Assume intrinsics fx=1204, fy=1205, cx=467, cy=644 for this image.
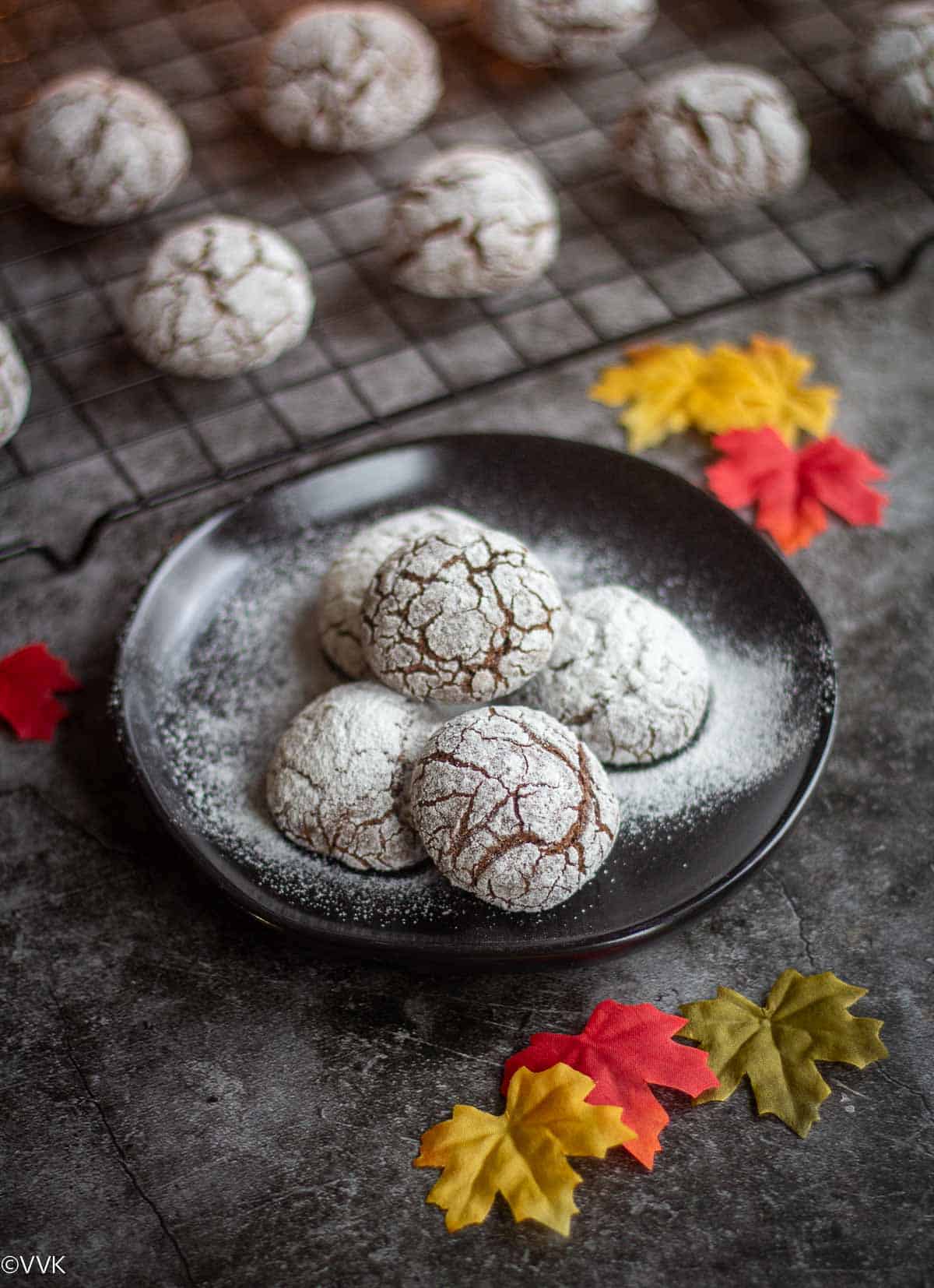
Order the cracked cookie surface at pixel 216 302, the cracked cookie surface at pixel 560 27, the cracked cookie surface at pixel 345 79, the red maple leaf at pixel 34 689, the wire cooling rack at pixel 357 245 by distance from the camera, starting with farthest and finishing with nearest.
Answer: the cracked cookie surface at pixel 560 27
the cracked cookie surface at pixel 345 79
the wire cooling rack at pixel 357 245
the cracked cookie surface at pixel 216 302
the red maple leaf at pixel 34 689

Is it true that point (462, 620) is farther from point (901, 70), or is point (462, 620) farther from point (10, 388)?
point (901, 70)

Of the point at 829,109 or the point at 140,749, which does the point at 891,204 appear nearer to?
the point at 829,109

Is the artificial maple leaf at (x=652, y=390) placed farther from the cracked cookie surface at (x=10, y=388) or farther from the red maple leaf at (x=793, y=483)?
the cracked cookie surface at (x=10, y=388)

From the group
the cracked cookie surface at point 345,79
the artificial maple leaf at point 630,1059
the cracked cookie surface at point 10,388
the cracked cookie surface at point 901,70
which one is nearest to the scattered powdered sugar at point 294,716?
the artificial maple leaf at point 630,1059

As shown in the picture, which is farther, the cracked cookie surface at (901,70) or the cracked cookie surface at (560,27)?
the cracked cookie surface at (560,27)

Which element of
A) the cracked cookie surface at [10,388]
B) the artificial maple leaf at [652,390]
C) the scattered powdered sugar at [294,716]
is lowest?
the scattered powdered sugar at [294,716]

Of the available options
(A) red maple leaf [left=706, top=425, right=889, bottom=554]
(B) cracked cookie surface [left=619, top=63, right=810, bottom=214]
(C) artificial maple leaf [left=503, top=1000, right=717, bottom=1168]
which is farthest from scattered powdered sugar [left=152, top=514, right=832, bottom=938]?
(B) cracked cookie surface [left=619, top=63, right=810, bottom=214]

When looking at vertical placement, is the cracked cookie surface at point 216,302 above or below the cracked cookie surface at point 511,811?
above

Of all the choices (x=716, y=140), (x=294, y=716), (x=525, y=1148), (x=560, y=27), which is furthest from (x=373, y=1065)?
(x=560, y=27)
